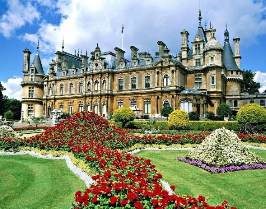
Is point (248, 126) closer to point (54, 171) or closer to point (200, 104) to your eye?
point (200, 104)

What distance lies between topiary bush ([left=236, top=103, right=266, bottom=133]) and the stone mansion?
465 inches

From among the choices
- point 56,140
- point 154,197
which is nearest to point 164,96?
point 56,140

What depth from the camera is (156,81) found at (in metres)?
39.6

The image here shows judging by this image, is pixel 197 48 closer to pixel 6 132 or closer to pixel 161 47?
pixel 161 47

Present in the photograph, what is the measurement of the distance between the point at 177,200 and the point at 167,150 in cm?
1134

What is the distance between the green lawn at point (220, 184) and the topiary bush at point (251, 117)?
13.7m

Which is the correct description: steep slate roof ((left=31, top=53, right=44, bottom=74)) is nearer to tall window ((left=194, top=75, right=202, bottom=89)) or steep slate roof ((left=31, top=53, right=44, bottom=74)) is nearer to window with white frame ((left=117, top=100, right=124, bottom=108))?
window with white frame ((left=117, top=100, right=124, bottom=108))

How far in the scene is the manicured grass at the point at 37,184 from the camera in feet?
23.1

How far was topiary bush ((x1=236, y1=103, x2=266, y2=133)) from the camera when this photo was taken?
2316cm

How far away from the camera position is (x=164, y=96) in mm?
39000

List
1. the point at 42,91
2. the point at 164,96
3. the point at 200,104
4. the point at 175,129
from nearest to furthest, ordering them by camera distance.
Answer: the point at 175,129 → the point at 200,104 → the point at 164,96 → the point at 42,91

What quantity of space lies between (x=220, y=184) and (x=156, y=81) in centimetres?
3138

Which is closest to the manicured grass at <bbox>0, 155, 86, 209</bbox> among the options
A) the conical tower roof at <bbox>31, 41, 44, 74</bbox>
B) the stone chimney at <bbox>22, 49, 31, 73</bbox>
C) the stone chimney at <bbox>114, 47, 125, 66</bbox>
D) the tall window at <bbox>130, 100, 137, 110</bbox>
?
the tall window at <bbox>130, 100, 137, 110</bbox>

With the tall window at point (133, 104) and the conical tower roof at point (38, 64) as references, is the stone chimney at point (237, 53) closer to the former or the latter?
the tall window at point (133, 104)
